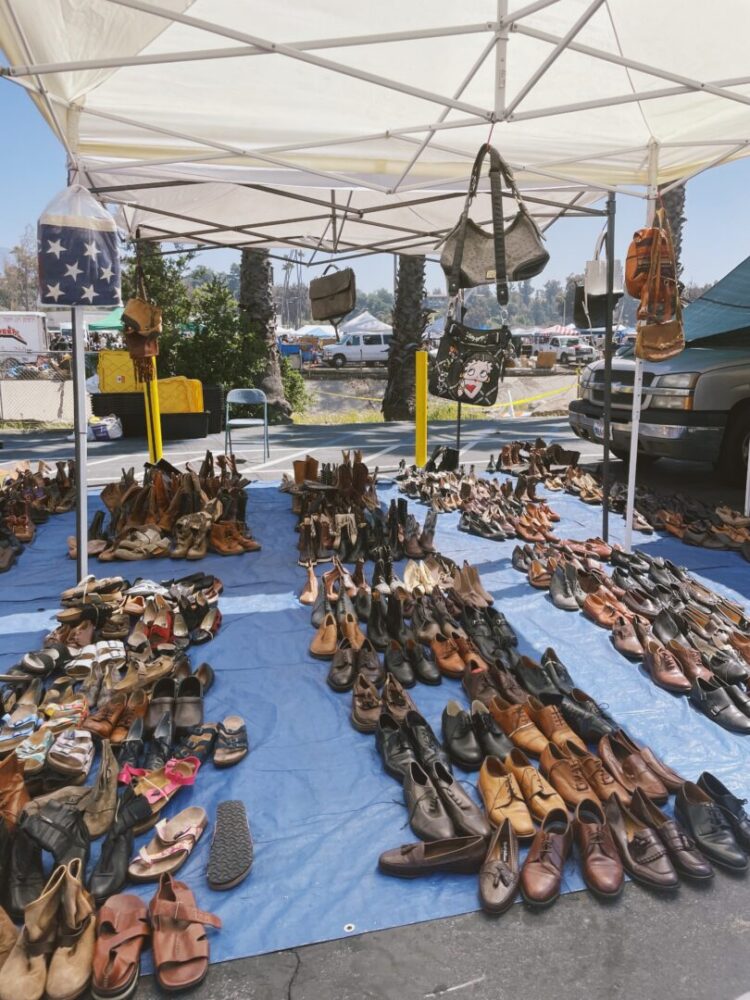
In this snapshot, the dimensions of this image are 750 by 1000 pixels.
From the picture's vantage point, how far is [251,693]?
329cm

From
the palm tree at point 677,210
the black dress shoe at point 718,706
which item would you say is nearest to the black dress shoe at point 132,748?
the black dress shoe at point 718,706

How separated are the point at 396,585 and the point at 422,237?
6.18m

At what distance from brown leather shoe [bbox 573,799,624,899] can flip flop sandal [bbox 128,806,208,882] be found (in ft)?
4.34

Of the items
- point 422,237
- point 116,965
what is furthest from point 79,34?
point 422,237

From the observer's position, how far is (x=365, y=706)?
304 cm

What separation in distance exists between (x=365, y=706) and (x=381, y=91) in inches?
168

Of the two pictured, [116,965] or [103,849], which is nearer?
[116,965]

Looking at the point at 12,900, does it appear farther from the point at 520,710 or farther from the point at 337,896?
the point at 520,710

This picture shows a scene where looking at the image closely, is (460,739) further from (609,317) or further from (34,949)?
(609,317)

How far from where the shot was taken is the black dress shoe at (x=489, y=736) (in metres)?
2.72

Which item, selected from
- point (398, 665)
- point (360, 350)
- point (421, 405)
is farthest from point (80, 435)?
point (360, 350)

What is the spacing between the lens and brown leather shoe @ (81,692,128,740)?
2.81 m

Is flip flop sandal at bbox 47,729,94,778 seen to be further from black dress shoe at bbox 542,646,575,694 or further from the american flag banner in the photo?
the american flag banner

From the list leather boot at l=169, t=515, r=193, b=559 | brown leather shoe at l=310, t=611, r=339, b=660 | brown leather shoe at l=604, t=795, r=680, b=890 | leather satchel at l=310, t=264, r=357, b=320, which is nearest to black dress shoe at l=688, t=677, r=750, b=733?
brown leather shoe at l=604, t=795, r=680, b=890
